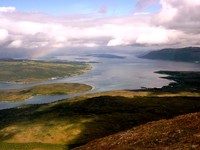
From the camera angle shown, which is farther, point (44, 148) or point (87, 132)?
point (87, 132)

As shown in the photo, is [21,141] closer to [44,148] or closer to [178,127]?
[44,148]

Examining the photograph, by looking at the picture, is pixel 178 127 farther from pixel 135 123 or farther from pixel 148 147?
pixel 135 123

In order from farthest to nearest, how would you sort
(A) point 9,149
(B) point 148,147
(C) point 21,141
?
(C) point 21,141 → (A) point 9,149 → (B) point 148,147

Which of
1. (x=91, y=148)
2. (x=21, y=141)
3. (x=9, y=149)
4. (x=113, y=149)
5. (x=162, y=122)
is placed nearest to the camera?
(x=113, y=149)

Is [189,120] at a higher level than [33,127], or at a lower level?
higher

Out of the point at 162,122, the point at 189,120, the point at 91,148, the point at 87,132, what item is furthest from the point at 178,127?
the point at 87,132

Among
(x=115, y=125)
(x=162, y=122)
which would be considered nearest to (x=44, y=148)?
(x=115, y=125)

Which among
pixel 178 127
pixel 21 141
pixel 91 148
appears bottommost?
pixel 21 141
